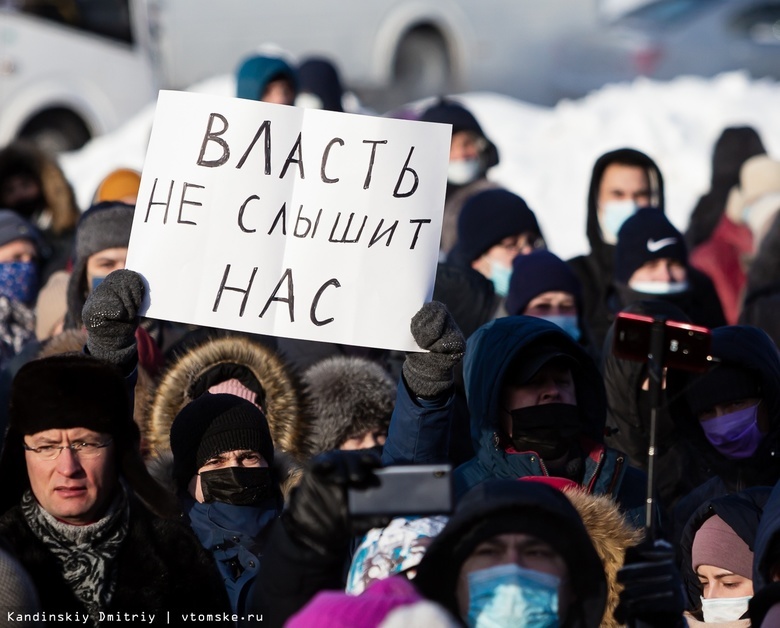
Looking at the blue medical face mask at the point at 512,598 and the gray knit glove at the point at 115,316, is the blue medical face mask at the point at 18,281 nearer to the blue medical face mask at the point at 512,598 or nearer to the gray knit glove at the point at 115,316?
the gray knit glove at the point at 115,316

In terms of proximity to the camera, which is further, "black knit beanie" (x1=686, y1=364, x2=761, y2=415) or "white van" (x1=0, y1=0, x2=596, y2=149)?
"white van" (x1=0, y1=0, x2=596, y2=149)

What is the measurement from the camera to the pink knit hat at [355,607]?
9.81 ft

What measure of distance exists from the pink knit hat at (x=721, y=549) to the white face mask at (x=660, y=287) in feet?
7.72

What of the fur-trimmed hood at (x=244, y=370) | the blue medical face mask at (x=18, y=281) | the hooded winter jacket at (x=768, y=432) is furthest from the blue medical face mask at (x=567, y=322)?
the blue medical face mask at (x=18, y=281)

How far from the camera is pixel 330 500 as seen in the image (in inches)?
127

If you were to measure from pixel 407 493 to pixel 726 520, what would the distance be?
1.51 m

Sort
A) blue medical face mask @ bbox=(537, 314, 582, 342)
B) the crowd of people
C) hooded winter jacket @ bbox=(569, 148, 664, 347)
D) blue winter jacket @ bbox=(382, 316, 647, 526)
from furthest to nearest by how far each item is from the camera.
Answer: hooded winter jacket @ bbox=(569, 148, 664, 347) → blue medical face mask @ bbox=(537, 314, 582, 342) → blue winter jacket @ bbox=(382, 316, 647, 526) → the crowd of people

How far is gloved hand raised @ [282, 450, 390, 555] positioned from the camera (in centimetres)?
320

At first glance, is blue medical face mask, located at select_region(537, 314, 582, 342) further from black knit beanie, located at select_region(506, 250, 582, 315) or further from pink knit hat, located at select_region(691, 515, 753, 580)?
pink knit hat, located at select_region(691, 515, 753, 580)

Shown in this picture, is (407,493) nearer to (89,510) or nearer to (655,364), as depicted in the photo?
(655,364)

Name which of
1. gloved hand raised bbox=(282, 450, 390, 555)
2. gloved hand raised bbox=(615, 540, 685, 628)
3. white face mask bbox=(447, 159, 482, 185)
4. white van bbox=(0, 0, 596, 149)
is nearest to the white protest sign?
gloved hand raised bbox=(282, 450, 390, 555)

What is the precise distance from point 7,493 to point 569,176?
961cm

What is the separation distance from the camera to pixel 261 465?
4.49m

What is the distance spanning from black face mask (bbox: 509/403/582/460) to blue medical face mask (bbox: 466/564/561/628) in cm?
124
